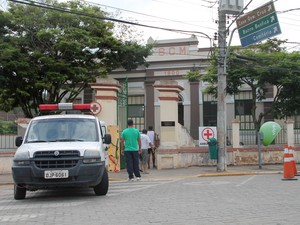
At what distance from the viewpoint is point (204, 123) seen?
93.9ft

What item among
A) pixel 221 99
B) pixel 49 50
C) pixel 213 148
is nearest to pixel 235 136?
pixel 213 148

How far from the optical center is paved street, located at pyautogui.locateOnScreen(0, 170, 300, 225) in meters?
6.97

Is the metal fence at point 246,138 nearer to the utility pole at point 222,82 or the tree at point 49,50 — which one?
the utility pole at point 222,82

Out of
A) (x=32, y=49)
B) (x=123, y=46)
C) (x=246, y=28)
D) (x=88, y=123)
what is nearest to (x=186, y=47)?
(x=123, y=46)

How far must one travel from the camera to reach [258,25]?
15.9 metres

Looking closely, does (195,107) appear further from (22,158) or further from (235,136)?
(22,158)

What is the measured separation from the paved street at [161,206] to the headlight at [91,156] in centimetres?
89

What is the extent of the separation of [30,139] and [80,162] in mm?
1652

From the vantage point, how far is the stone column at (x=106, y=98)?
1680cm

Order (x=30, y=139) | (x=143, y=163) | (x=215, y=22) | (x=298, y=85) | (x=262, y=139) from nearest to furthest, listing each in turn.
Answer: (x=30, y=139) → (x=143, y=163) → (x=215, y=22) → (x=262, y=139) → (x=298, y=85)

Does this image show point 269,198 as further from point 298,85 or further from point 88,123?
point 298,85

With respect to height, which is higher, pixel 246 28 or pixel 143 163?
pixel 246 28

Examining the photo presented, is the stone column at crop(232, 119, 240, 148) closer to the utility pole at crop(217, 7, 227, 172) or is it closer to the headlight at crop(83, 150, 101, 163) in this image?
the utility pole at crop(217, 7, 227, 172)

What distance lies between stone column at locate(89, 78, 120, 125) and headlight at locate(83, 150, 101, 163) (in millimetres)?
7500
